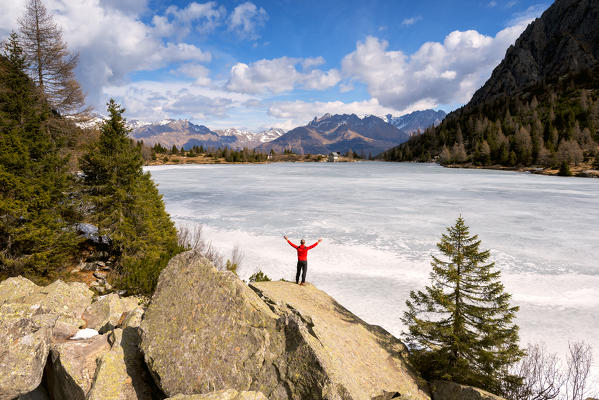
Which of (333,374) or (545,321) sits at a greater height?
(333,374)

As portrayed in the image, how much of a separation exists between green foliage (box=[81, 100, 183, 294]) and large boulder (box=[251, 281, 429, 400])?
1032 cm

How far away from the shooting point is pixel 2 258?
1237 cm

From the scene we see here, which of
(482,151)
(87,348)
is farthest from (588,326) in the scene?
(482,151)

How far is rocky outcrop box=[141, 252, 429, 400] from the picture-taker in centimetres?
526

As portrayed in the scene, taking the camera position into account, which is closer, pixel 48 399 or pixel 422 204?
pixel 48 399

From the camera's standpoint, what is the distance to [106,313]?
30.1ft

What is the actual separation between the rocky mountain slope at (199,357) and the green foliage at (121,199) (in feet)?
28.7

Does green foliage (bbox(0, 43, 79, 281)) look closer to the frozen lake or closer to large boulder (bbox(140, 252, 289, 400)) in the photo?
the frozen lake

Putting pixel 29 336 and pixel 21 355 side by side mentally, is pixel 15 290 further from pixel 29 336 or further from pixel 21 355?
pixel 21 355

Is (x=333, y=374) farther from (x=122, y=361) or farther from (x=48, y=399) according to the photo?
(x=48, y=399)

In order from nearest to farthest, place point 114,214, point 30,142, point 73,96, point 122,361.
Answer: point 122,361 < point 30,142 < point 114,214 < point 73,96

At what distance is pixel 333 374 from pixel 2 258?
15.4 m

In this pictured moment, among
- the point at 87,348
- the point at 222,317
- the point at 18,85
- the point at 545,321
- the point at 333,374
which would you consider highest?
the point at 18,85

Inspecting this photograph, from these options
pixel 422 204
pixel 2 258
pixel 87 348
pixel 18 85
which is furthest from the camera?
pixel 422 204
